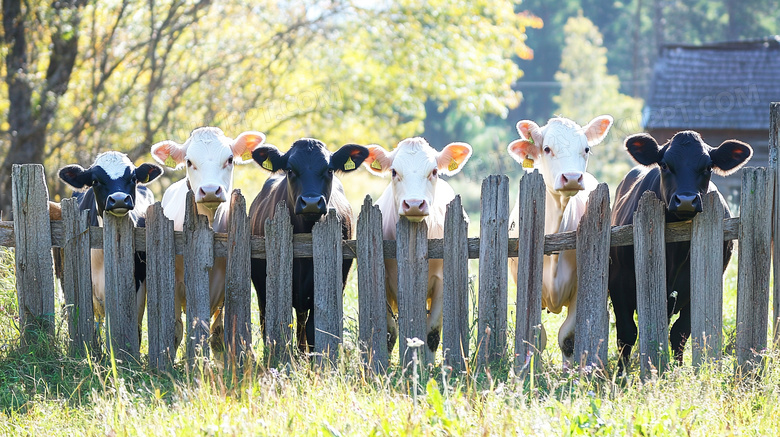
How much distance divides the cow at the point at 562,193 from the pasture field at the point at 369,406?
67 cm

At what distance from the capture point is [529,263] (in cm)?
480

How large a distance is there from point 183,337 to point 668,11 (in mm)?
47418

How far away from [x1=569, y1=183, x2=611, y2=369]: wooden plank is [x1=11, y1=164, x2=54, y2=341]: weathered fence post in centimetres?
350

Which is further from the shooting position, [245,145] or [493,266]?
[245,145]

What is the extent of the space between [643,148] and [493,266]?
4.31 ft

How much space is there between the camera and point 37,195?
5.07 meters

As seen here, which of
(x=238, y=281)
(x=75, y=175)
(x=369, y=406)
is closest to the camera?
(x=369, y=406)

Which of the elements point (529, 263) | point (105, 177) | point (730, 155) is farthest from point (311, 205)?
point (730, 155)

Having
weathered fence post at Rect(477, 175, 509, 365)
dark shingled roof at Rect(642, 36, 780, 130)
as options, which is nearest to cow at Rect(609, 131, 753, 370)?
weathered fence post at Rect(477, 175, 509, 365)

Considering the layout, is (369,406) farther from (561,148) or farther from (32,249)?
(32,249)

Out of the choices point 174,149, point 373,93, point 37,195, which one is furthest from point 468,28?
point 37,195

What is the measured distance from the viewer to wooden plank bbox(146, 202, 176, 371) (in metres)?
4.98

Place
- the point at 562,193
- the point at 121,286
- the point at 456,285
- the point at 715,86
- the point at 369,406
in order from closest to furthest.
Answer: the point at 369,406 < the point at 456,285 < the point at 121,286 < the point at 562,193 < the point at 715,86

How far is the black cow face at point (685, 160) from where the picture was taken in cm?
476
